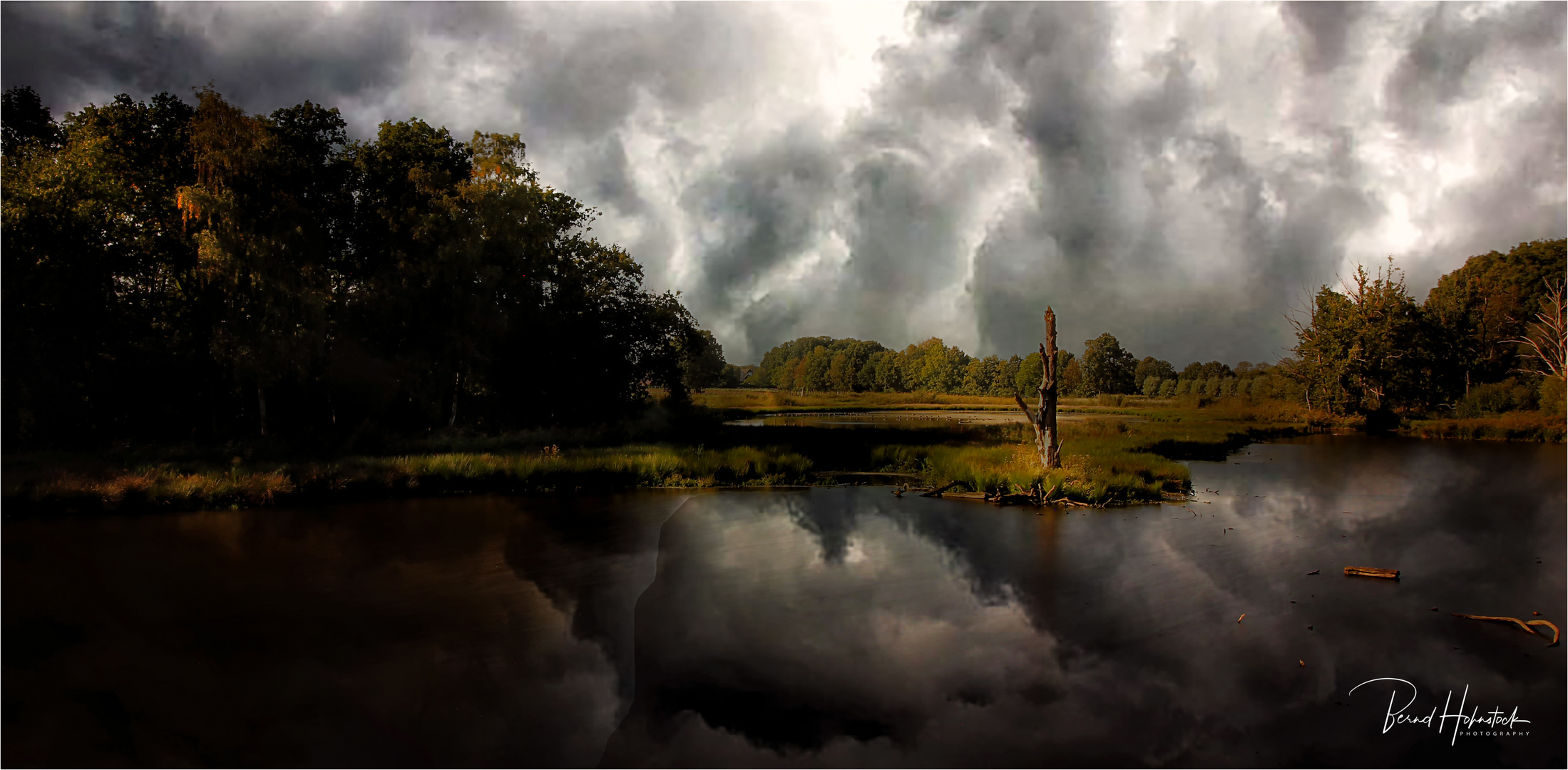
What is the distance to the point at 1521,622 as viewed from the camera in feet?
34.1

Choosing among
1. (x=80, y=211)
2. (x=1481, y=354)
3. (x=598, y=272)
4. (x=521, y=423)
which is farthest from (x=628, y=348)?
(x=1481, y=354)

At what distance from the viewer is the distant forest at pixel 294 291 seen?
2188 centimetres

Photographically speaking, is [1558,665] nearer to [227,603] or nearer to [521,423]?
[227,603]

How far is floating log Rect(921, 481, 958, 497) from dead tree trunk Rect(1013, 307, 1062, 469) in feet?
9.21

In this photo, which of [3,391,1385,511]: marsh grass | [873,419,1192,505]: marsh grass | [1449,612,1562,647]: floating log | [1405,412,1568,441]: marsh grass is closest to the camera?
A: [1449,612,1562,647]: floating log

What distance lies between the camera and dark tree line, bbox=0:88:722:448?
2180 cm

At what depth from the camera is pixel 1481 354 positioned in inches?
1997

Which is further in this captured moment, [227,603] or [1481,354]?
[1481,354]

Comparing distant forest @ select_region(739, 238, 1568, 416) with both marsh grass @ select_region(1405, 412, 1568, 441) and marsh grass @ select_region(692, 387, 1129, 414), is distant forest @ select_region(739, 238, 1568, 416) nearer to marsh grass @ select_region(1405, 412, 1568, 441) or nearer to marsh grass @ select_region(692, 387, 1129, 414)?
marsh grass @ select_region(1405, 412, 1568, 441)

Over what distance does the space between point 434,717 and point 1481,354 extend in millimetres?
70431

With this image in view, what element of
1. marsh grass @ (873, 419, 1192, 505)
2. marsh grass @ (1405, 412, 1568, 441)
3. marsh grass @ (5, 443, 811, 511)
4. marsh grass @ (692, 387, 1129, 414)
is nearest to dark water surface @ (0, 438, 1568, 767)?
marsh grass @ (5, 443, 811, 511)

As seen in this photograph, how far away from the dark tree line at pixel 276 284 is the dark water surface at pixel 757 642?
10.5 meters

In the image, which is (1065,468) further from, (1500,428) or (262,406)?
(1500,428)

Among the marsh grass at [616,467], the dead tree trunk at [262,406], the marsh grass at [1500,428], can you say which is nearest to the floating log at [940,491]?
the marsh grass at [616,467]
